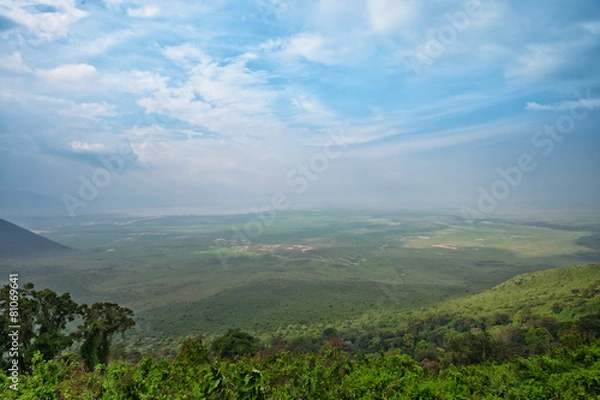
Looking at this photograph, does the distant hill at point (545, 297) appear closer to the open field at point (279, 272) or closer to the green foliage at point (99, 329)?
the open field at point (279, 272)

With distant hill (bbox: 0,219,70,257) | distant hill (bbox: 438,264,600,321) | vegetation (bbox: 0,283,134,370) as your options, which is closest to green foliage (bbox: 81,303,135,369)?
vegetation (bbox: 0,283,134,370)

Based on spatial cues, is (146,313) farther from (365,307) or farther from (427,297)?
(427,297)

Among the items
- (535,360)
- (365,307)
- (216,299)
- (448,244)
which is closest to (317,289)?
(365,307)

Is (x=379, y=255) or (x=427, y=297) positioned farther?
(x=379, y=255)

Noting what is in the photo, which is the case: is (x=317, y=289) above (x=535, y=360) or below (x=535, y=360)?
below

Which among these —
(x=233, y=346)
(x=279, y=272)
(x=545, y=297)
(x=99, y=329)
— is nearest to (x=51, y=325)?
(x=99, y=329)

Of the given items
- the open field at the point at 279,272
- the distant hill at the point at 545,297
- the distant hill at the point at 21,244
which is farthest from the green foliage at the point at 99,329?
the distant hill at the point at 21,244

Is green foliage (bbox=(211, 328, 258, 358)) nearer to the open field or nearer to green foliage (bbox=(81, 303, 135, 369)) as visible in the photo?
green foliage (bbox=(81, 303, 135, 369))
